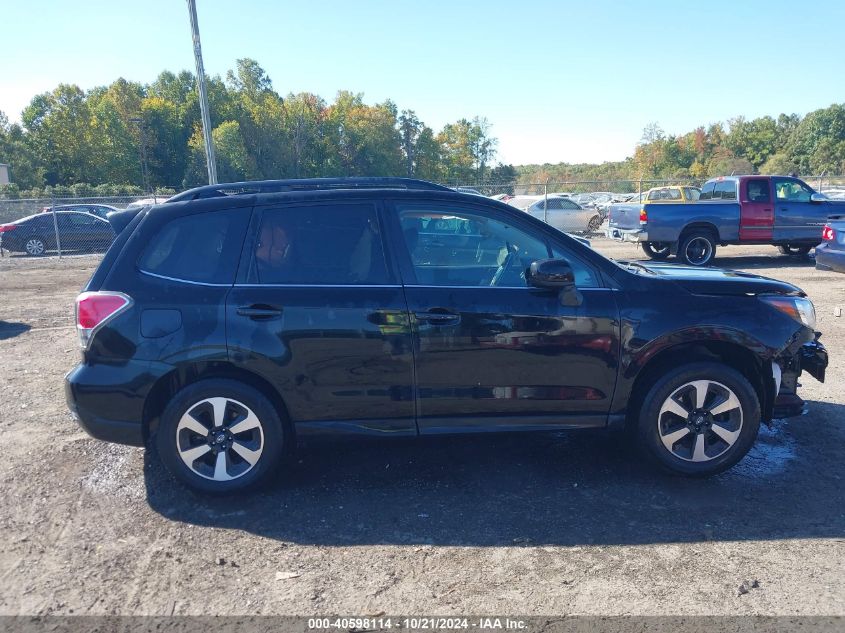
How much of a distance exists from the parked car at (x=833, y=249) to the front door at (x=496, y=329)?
30.0ft

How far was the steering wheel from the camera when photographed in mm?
4098

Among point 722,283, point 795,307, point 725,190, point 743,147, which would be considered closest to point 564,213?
point 725,190

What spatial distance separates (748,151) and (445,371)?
7983 centimetres

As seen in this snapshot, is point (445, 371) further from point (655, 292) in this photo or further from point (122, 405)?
point (122, 405)

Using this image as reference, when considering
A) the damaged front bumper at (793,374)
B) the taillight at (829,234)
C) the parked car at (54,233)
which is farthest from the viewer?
the parked car at (54,233)

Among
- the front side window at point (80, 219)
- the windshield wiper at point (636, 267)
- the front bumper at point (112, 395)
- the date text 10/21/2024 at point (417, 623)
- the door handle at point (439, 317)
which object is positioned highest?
the front side window at point (80, 219)

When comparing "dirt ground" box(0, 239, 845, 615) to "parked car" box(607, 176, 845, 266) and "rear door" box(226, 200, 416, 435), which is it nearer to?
"rear door" box(226, 200, 416, 435)

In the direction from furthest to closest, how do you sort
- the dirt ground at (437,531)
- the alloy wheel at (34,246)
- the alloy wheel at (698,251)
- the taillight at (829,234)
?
the alloy wheel at (34,246) < the alloy wheel at (698,251) < the taillight at (829,234) < the dirt ground at (437,531)

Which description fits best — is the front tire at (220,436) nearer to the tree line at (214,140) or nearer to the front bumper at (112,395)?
the front bumper at (112,395)

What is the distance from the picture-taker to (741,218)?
14797 mm

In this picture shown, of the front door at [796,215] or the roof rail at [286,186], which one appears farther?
the front door at [796,215]

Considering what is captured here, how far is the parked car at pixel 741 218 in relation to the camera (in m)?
14.7

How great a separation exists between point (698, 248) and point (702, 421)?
39.9ft

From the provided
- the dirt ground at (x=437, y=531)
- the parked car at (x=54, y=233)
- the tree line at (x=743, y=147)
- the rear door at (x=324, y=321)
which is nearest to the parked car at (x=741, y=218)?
the dirt ground at (x=437, y=531)
